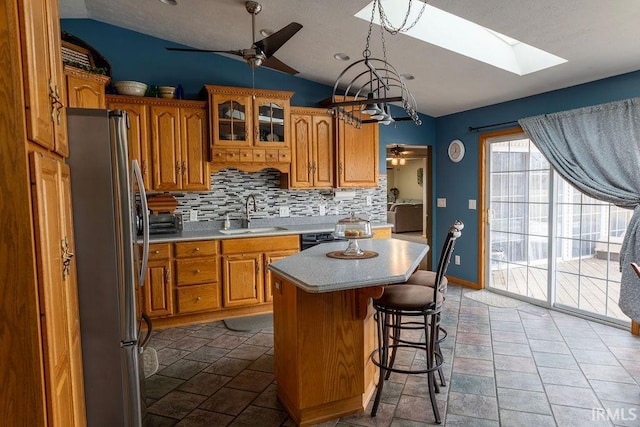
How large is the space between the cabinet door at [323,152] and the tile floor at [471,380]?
187 cm

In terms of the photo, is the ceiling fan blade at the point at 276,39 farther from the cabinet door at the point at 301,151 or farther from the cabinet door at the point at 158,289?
the cabinet door at the point at 158,289

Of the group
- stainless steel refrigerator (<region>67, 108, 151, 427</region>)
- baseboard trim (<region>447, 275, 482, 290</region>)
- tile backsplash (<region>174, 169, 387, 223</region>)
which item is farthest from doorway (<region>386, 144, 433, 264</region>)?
stainless steel refrigerator (<region>67, 108, 151, 427</region>)

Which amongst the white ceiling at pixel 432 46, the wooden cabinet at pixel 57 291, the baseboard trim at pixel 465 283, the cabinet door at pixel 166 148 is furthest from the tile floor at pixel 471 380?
the white ceiling at pixel 432 46

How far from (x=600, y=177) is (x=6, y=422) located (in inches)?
170

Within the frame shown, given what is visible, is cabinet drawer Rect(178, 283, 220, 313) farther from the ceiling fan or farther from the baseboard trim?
the baseboard trim

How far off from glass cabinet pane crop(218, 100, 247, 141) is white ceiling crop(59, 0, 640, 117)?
656 mm

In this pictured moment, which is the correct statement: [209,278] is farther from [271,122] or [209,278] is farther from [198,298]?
[271,122]

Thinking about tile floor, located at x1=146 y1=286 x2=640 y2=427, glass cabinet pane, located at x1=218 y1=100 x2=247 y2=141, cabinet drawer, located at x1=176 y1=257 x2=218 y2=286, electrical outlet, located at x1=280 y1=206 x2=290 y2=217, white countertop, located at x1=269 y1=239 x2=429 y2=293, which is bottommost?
tile floor, located at x1=146 y1=286 x2=640 y2=427

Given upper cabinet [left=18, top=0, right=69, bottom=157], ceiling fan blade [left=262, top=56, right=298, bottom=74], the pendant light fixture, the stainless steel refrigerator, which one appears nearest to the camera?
upper cabinet [left=18, top=0, right=69, bottom=157]

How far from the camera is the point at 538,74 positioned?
357 cm

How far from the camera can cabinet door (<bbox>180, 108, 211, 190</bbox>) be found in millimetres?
3918

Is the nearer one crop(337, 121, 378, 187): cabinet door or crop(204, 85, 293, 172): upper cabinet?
crop(204, 85, 293, 172): upper cabinet

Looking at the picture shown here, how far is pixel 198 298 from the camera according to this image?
381cm

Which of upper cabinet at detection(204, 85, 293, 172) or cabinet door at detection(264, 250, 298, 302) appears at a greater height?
upper cabinet at detection(204, 85, 293, 172)
